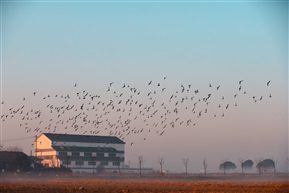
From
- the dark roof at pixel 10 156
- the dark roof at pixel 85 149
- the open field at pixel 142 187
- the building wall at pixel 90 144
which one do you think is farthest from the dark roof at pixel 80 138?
the open field at pixel 142 187

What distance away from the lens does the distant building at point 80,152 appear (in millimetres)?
153625

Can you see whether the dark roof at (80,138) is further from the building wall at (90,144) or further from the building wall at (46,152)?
the building wall at (46,152)

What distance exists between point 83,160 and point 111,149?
11976mm

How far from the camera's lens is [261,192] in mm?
53812

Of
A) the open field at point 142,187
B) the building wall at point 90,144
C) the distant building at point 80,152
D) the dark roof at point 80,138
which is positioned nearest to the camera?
the open field at point 142,187

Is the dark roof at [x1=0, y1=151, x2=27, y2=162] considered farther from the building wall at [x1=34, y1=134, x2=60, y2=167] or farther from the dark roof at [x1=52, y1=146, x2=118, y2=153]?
the dark roof at [x1=52, y1=146, x2=118, y2=153]

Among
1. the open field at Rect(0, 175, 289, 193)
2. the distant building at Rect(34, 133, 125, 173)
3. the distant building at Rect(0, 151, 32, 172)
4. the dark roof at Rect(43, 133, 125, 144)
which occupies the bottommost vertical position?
the open field at Rect(0, 175, 289, 193)

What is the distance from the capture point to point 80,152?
515ft

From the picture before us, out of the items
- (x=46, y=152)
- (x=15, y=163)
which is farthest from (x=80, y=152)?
(x=15, y=163)

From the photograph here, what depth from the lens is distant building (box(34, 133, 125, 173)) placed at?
504 ft

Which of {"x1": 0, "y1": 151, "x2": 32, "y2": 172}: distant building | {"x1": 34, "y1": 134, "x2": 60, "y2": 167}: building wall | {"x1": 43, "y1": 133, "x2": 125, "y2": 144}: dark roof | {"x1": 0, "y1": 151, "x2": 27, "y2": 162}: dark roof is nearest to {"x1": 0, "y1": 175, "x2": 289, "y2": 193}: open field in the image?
{"x1": 0, "y1": 151, "x2": 32, "y2": 172}: distant building

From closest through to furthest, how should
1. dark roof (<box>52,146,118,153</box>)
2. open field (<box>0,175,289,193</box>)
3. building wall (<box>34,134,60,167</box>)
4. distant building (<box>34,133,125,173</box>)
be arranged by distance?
1. open field (<box>0,175,289,193</box>)
2. building wall (<box>34,134,60,167</box>)
3. distant building (<box>34,133,125,173</box>)
4. dark roof (<box>52,146,118,153</box>)

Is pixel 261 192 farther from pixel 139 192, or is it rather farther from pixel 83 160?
pixel 83 160

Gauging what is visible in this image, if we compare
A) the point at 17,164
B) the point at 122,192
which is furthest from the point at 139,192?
the point at 17,164
